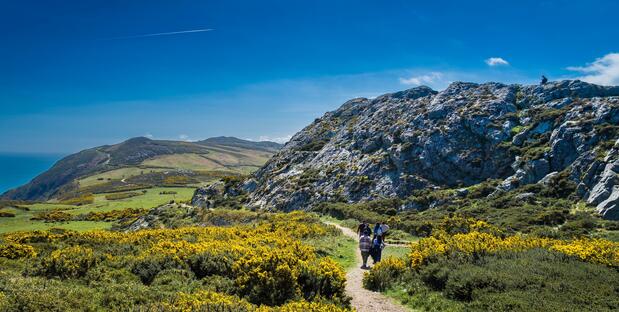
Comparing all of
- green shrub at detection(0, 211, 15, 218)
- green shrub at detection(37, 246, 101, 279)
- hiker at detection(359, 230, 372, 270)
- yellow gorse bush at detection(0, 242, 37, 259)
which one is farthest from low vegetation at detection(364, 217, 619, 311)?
green shrub at detection(0, 211, 15, 218)

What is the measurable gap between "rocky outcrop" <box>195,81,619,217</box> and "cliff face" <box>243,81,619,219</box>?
16 cm

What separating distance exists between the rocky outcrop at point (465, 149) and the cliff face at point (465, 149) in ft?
0.52

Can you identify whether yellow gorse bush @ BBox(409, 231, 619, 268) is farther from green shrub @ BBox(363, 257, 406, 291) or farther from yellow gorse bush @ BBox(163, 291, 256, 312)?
yellow gorse bush @ BBox(163, 291, 256, 312)

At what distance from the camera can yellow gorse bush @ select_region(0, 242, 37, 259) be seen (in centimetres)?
1671

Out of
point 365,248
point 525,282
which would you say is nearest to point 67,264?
point 365,248

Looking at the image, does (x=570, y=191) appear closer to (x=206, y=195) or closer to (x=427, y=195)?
(x=427, y=195)

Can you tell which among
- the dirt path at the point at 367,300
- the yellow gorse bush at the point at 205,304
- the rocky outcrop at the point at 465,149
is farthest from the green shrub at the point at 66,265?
the rocky outcrop at the point at 465,149

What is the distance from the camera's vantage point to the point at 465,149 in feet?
211

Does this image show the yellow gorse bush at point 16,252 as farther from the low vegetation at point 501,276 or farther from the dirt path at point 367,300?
the low vegetation at point 501,276

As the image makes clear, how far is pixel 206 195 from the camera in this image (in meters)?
80.9

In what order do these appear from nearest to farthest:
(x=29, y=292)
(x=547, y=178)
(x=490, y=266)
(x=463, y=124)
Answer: (x=29, y=292)
(x=490, y=266)
(x=547, y=178)
(x=463, y=124)

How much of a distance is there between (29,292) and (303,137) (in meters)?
101

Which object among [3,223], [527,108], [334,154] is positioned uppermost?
[527,108]

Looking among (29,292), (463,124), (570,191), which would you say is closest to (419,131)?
(463,124)
